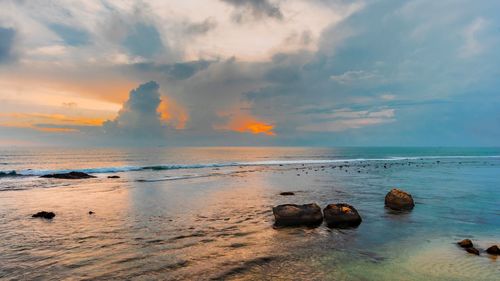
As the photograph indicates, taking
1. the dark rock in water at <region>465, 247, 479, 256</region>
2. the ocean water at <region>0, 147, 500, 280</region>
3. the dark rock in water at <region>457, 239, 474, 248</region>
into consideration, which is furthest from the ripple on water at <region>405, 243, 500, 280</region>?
the dark rock in water at <region>457, 239, 474, 248</region>

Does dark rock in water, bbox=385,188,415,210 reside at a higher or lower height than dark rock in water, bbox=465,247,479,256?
higher

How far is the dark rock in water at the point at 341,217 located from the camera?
823 inches

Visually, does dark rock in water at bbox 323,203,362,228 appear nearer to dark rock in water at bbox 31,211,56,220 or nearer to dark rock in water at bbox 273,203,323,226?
dark rock in water at bbox 273,203,323,226

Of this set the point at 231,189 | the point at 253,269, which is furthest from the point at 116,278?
the point at 231,189

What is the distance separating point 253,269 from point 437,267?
7673 millimetres

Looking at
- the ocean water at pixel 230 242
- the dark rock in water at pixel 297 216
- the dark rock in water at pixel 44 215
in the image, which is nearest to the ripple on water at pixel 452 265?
the ocean water at pixel 230 242

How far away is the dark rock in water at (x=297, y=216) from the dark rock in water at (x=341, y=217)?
67cm

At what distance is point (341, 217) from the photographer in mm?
21062

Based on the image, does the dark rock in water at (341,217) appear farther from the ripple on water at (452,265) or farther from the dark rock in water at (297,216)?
the ripple on water at (452,265)

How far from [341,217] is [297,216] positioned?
9.37ft

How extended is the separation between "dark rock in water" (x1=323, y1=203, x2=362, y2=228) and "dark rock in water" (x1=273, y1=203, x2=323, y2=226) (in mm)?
674

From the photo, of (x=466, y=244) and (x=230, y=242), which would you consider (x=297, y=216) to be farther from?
(x=466, y=244)

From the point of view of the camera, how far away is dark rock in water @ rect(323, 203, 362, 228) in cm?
2091

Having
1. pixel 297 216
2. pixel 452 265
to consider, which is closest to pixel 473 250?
pixel 452 265
